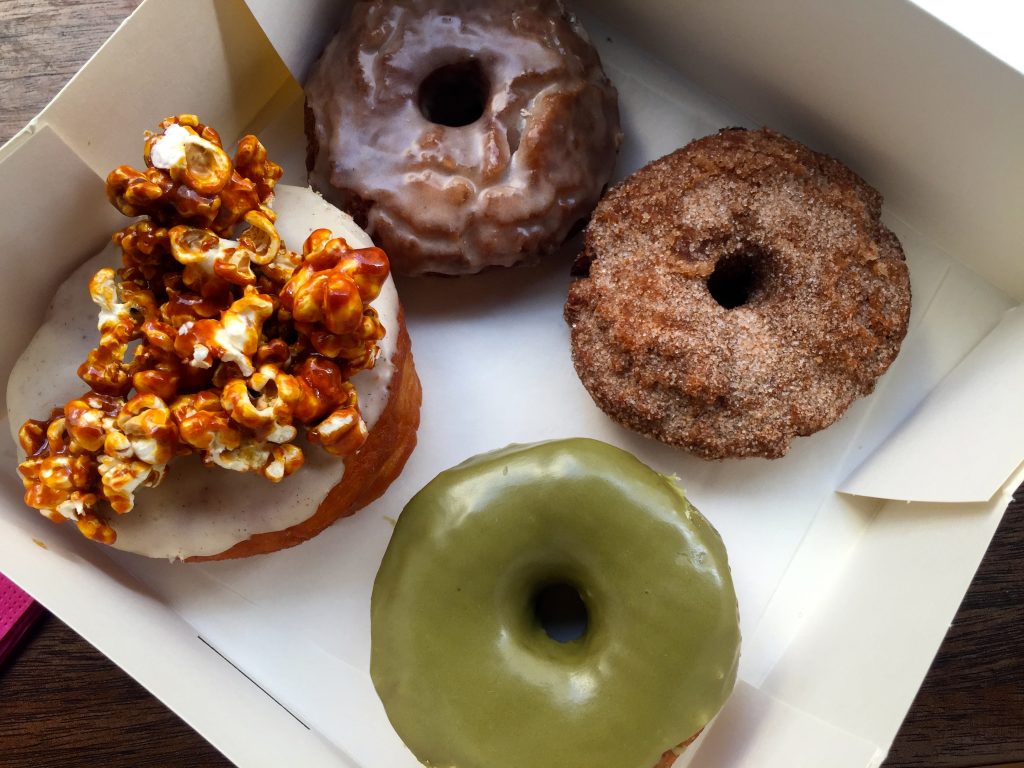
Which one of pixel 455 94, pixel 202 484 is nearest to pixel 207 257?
pixel 202 484

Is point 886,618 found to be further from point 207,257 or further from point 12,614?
point 12,614

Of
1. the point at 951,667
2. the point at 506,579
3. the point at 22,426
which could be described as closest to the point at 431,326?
the point at 506,579

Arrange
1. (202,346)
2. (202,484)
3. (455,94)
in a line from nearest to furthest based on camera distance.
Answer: (202,346) → (202,484) → (455,94)

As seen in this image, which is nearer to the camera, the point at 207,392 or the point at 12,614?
the point at 207,392

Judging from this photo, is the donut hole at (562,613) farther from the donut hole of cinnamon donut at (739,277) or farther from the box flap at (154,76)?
the box flap at (154,76)

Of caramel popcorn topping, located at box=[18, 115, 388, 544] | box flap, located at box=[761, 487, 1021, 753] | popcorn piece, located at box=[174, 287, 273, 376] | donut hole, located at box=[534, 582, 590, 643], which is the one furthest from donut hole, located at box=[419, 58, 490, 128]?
box flap, located at box=[761, 487, 1021, 753]
